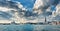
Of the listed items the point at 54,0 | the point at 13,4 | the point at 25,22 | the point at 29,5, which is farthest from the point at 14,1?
the point at 54,0

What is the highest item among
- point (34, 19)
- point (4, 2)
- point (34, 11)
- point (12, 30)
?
point (4, 2)

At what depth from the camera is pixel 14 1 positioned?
15.8 ft

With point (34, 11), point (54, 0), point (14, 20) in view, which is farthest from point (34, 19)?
point (54, 0)

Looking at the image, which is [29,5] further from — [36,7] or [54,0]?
[54,0]

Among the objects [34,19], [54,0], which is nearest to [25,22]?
[34,19]

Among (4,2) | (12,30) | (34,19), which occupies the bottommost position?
(12,30)

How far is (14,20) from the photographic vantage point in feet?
15.4

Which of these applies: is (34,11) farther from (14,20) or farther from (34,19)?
(14,20)

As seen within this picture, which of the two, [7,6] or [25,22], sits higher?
[7,6]

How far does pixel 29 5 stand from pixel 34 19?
0.55m

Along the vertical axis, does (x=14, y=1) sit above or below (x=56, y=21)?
above

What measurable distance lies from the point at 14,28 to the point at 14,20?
29 cm

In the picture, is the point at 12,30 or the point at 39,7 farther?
the point at 39,7

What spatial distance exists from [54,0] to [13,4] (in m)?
1.56
